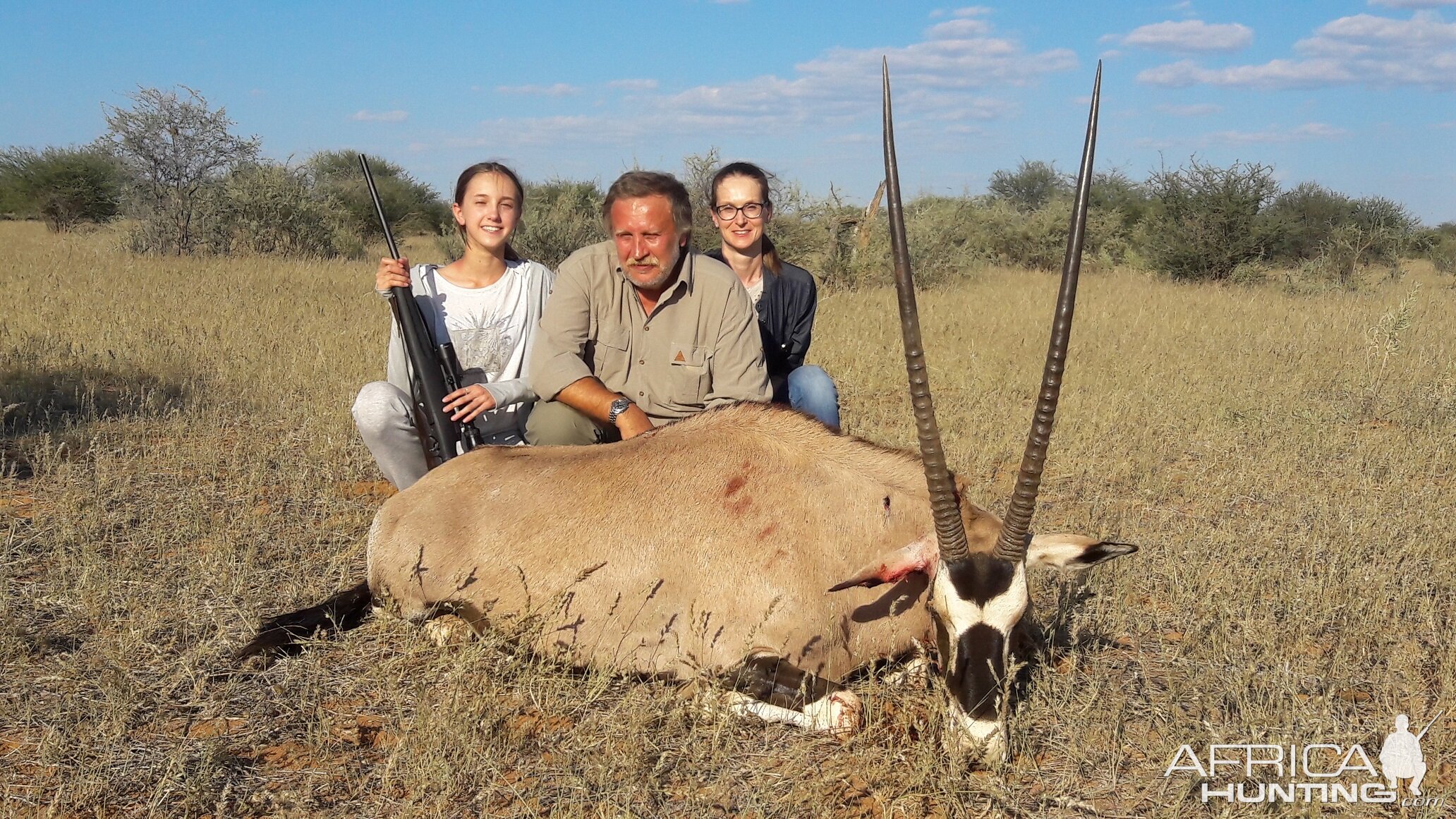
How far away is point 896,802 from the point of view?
3082mm

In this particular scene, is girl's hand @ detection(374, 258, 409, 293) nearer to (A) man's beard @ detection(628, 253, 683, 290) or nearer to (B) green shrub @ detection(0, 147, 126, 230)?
(A) man's beard @ detection(628, 253, 683, 290)

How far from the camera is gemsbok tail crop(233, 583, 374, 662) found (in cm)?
380

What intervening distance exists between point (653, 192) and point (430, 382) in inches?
56.4

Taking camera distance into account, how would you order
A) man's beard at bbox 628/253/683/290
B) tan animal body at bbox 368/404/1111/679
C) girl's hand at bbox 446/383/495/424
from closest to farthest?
tan animal body at bbox 368/404/1111/679, man's beard at bbox 628/253/683/290, girl's hand at bbox 446/383/495/424

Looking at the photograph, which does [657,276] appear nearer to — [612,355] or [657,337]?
[657,337]

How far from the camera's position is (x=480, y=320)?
552 cm

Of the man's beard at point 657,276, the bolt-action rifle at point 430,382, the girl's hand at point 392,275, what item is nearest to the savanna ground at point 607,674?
the bolt-action rifle at point 430,382

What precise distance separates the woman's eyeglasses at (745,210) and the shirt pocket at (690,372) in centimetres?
139

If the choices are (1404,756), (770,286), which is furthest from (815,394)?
(1404,756)

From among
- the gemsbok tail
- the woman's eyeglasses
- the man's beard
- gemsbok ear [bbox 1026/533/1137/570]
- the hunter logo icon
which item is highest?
the woman's eyeglasses

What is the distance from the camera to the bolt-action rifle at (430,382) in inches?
196

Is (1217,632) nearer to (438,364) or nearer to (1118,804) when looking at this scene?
(1118,804)

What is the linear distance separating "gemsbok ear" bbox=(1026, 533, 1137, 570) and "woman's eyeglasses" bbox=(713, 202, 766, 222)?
3.10 metres

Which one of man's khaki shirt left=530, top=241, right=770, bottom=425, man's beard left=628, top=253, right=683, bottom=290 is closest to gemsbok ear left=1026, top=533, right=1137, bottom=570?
man's khaki shirt left=530, top=241, right=770, bottom=425
